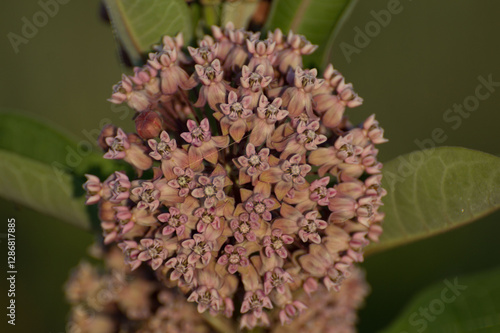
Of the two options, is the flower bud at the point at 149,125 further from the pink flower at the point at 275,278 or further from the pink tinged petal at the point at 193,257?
the pink flower at the point at 275,278

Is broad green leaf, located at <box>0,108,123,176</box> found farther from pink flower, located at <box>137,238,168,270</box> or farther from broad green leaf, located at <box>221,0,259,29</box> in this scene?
broad green leaf, located at <box>221,0,259,29</box>

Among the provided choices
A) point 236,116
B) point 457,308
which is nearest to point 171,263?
point 236,116

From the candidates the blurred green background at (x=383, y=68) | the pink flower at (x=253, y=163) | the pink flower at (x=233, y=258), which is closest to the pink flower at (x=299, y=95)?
the pink flower at (x=253, y=163)

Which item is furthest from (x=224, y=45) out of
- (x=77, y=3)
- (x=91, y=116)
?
(x=77, y=3)

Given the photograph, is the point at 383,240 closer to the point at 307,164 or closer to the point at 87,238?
the point at 307,164

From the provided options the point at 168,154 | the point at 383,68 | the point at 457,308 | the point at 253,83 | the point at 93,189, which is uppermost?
the point at 253,83

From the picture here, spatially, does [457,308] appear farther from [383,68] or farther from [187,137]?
[383,68]

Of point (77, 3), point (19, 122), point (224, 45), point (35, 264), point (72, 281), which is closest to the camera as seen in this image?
point (224, 45)
